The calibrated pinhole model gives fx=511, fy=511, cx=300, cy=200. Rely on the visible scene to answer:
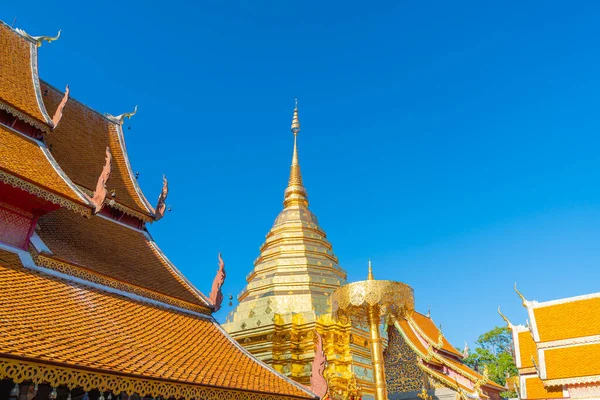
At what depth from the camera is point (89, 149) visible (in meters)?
11.9

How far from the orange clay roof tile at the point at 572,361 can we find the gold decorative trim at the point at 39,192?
44.6 ft

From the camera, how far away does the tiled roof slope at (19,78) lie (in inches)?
347

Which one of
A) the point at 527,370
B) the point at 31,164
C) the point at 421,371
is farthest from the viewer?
the point at 527,370

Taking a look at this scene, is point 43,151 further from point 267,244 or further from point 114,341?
point 267,244

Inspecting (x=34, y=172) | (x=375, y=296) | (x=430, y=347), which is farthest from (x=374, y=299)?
(x=430, y=347)

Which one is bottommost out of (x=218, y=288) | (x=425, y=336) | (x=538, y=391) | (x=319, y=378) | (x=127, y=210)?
(x=538, y=391)

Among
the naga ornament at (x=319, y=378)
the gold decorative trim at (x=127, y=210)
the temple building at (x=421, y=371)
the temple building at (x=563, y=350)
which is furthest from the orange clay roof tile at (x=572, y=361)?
the gold decorative trim at (x=127, y=210)

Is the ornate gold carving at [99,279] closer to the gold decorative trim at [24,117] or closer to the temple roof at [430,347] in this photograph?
the gold decorative trim at [24,117]

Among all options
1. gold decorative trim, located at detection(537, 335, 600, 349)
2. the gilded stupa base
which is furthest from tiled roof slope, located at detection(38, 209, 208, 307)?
gold decorative trim, located at detection(537, 335, 600, 349)

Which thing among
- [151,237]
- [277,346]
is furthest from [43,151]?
[277,346]

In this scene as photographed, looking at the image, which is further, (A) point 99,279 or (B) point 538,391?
(B) point 538,391

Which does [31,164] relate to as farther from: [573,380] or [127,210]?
[573,380]

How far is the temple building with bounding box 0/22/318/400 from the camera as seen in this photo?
571 centimetres

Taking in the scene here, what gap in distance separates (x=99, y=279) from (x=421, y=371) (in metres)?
Answer: 11.2
